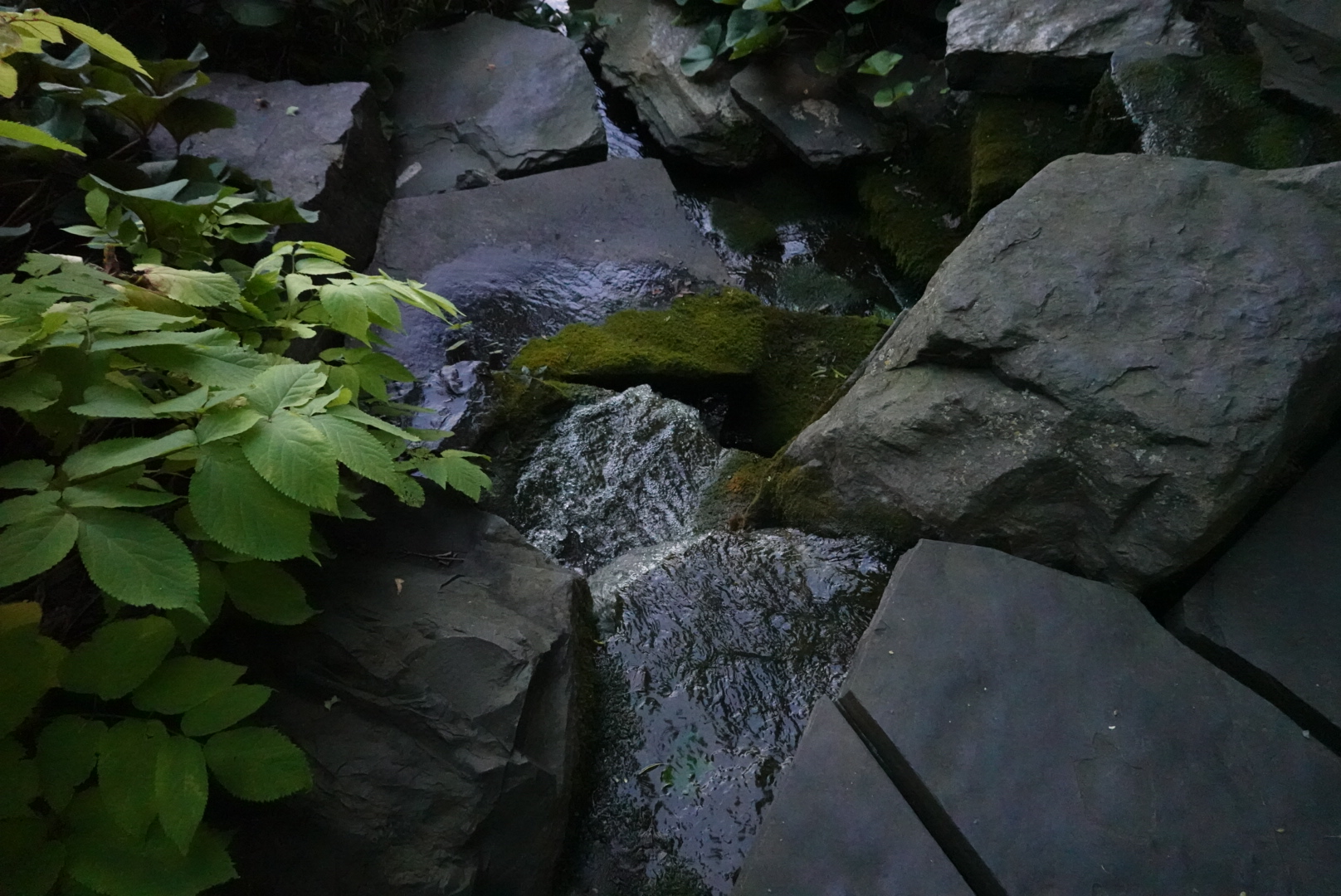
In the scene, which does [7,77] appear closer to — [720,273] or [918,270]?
[720,273]

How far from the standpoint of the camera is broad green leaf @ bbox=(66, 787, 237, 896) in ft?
4.27

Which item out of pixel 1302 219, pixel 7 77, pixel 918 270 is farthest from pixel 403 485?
pixel 918 270

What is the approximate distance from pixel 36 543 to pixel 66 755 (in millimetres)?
355

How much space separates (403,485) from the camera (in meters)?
1.93

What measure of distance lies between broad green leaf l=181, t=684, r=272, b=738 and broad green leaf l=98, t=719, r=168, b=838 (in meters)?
0.04

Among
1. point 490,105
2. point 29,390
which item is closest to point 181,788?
point 29,390

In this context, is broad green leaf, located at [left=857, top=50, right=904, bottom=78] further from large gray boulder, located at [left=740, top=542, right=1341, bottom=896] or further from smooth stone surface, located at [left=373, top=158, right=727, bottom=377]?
large gray boulder, located at [left=740, top=542, right=1341, bottom=896]

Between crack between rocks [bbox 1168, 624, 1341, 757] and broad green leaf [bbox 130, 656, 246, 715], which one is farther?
crack between rocks [bbox 1168, 624, 1341, 757]

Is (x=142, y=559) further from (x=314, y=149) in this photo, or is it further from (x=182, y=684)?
(x=314, y=149)

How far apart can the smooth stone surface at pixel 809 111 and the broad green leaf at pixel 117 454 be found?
13.7ft

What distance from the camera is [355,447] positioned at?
1533 mm

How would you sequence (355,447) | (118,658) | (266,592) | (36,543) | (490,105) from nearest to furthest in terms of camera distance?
(36,543)
(118,658)
(355,447)
(266,592)
(490,105)

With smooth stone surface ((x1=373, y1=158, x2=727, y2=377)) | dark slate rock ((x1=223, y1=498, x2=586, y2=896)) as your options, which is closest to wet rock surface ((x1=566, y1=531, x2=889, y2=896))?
dark slate rock ((x1=223, y1=498, x2=586, y2=896))

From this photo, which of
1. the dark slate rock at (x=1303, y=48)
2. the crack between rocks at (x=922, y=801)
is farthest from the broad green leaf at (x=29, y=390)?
the dark slate rock at (x=1303, y=48)
